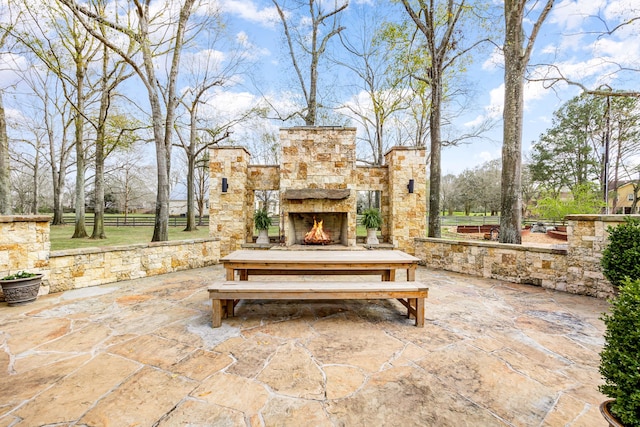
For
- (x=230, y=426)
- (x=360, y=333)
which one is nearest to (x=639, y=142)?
(x=360, y=333)

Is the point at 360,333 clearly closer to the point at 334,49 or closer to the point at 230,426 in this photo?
the point at 230,426

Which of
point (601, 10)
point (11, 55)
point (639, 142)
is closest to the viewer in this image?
point (601, 10)

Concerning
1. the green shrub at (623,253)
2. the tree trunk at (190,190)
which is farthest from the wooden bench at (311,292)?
the tree trunk at (190,190)

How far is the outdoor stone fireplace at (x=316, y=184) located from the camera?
702cm

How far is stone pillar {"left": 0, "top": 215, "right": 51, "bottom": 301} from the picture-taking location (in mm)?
3328

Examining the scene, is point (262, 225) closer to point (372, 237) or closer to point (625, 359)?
point (372, 237)

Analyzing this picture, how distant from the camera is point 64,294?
366 centimetres

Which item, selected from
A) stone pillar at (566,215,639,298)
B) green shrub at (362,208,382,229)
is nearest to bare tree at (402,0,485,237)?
green shrub at (362,208,382,229)

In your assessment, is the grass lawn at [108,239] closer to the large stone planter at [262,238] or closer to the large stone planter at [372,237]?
the large stone planter at [262,238]

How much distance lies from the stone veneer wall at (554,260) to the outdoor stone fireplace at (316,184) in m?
2.05

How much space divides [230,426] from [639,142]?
2496cm

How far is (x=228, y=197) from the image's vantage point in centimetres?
704

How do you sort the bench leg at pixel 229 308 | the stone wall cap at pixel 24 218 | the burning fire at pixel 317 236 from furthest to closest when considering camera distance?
the burning fire at pixel 317 236 → the stone wall cap at pixel 24 218 → the bench leg at pixel 229 308

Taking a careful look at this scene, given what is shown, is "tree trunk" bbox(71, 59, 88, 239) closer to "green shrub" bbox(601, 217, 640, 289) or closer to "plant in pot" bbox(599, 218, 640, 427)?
"plant in pot" bbox(599, 218, 640, 427)
